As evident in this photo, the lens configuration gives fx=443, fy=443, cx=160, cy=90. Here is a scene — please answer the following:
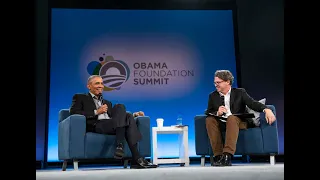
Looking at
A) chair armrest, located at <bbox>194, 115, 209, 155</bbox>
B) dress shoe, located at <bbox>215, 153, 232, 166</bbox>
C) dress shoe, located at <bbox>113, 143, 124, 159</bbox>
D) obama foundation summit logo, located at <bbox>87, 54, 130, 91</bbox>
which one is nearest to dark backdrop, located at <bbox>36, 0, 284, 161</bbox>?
obama foundation summit logo, located at <bbox>87, 54, 130, 91</bbox>

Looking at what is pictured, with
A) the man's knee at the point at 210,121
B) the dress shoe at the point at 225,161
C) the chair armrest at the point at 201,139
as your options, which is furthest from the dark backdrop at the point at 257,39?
the dress shoe at the point at 225,161

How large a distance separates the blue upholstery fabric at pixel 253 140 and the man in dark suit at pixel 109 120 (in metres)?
0.82

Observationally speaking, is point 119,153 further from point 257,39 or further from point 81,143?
point 257,39

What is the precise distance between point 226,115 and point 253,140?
0.42 m

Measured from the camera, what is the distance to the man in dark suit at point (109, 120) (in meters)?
4.38

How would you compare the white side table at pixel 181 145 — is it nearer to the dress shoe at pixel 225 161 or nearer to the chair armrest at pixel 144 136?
the chair armrest at pixel 144 136

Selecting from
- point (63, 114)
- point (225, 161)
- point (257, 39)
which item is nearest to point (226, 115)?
point (225, 161)

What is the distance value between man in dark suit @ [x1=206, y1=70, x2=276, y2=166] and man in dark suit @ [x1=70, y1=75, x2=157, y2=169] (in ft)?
2.51

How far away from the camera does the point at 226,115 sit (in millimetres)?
4906

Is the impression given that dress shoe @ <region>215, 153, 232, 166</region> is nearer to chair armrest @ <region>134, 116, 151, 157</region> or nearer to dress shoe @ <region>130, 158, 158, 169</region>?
dress shoe @ <region>130, 158, 158, 169</region>
